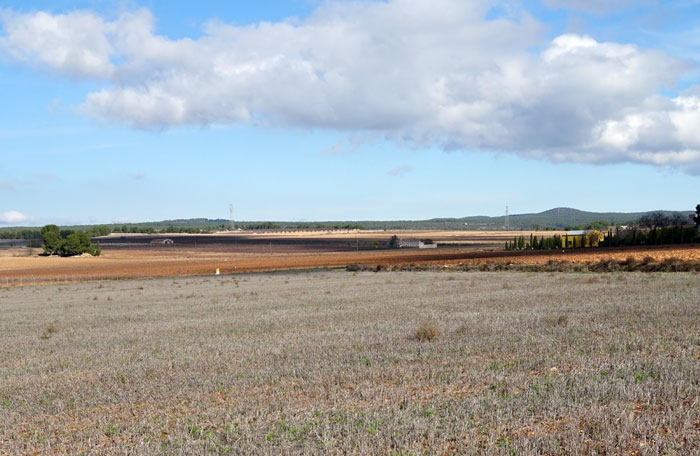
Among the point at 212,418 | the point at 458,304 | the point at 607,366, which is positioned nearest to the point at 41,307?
the point at 458,304

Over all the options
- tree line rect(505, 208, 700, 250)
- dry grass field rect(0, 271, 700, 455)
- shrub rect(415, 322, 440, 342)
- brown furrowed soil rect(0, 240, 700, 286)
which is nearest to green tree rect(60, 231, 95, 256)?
brown furrowed soil rect(0, 240, 700, 286)

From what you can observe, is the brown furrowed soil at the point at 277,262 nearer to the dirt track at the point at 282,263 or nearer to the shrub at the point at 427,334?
the dirt track at the point at 282,263

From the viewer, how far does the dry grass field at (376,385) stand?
705 centimetres

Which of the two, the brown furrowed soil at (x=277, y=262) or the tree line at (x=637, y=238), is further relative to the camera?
the tree line at (x=637, y=238)

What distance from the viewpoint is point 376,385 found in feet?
31.4

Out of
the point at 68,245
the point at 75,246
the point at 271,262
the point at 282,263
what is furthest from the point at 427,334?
the point at 68,245

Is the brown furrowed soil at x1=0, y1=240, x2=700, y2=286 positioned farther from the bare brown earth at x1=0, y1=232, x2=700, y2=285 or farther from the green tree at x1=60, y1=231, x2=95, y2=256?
the green tree at x1=60, y1=231, x2=95, y2=256

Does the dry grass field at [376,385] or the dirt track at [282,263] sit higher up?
the dry grass field at [376,385]

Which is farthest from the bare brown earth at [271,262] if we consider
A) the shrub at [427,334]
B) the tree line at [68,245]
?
the shrub at [427,334]

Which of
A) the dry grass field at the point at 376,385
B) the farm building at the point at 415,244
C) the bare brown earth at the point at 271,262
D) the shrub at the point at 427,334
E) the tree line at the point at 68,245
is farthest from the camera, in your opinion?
the farm building at the point at 415,244

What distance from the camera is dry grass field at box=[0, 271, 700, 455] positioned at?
7051 millimetres

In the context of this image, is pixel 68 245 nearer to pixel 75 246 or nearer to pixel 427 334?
pixel 75 246

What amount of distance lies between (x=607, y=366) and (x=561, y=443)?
3.54 m

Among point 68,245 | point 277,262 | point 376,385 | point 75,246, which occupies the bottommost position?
point 277,262
